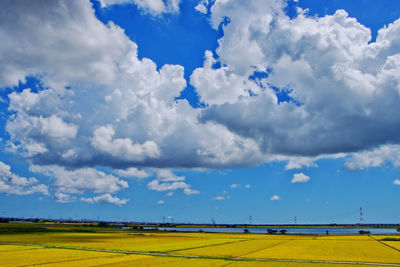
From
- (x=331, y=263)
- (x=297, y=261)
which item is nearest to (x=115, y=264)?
(x=297, y=261)

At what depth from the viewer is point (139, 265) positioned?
41.4m

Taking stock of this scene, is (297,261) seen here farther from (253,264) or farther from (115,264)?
(115,264)

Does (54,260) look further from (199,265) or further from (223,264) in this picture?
(223,264)

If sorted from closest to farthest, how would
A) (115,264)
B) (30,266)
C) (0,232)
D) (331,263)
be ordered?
(30,266) → (115,264) → (331,263) → (0,232)

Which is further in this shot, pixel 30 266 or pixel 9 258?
pixel 9 258

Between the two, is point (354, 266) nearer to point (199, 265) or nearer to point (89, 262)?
point (199, 265)

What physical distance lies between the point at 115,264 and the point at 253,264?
18.0 meters

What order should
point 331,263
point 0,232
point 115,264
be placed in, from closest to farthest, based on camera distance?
point 115,264
point 331,263
point 0,232

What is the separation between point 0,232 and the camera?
114938 millimetres

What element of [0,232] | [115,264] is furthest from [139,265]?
[0,232]

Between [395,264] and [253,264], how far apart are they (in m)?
19.6

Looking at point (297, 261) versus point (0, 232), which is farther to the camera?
point (0, 232)

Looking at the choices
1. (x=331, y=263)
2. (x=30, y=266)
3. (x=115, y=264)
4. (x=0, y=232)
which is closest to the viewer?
(x=30, y=266)

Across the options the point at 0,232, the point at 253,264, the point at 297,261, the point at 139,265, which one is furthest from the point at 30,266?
the point at 0,232
